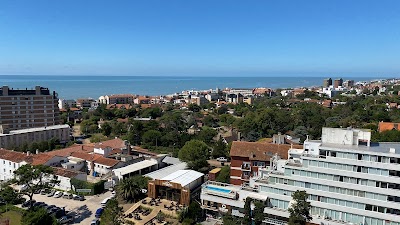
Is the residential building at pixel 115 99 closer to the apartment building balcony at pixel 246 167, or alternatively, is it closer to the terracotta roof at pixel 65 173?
the terracotta roof at pixel 65 173

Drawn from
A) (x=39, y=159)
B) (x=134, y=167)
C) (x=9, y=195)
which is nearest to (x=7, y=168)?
(x=39, y=159)

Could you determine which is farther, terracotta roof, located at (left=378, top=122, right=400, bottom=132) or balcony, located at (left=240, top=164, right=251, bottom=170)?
terracotta roof, located at (left=378, top=122, right=400, bottom=132)

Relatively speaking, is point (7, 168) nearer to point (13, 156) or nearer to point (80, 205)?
point (13, 156)

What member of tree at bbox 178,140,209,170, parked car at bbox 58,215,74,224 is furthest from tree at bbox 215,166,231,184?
parked car at bbox 58,215,74,224

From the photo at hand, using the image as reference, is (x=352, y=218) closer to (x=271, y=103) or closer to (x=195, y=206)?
(x=195, y=206)

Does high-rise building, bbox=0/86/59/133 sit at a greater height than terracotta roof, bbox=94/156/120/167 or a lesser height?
greater

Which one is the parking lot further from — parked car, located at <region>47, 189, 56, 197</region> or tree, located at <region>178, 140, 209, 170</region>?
tree, located at <region>178, 140, 209, 170</region>

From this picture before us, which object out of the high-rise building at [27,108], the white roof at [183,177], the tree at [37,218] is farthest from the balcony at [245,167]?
the high-rise building at [27,108]
